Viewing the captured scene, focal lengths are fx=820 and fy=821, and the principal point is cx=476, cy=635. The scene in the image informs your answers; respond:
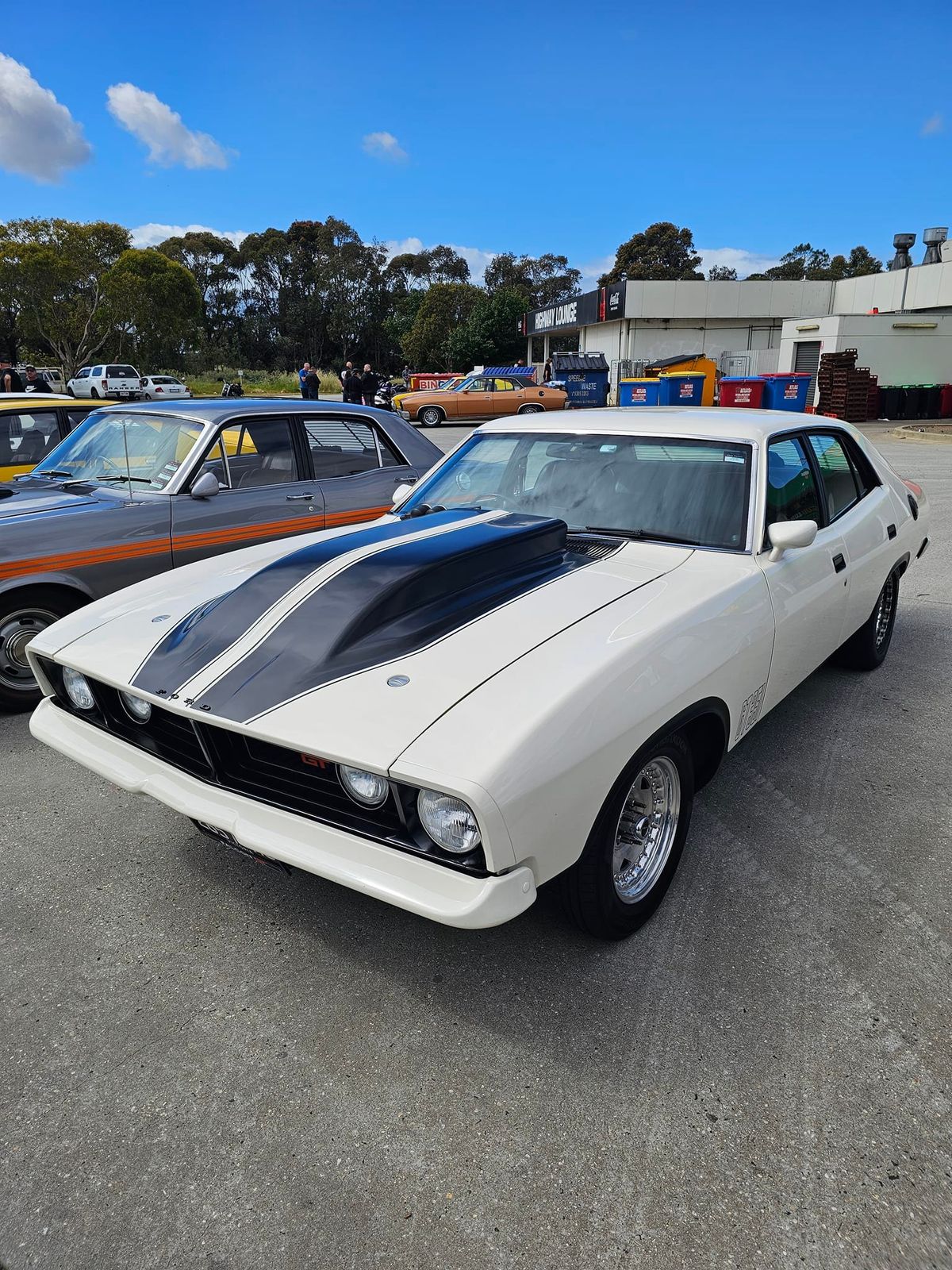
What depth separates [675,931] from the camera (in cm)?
266

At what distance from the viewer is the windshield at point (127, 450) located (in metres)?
5.20

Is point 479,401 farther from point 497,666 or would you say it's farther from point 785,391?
point 497,666

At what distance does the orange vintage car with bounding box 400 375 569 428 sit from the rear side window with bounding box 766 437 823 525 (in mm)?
22565

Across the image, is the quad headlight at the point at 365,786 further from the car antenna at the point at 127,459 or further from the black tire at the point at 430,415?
the black tire at the point at 430,415

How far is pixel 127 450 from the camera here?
535 cm

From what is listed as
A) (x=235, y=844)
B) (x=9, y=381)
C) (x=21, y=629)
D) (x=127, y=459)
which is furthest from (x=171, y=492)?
(x=9, y=381)

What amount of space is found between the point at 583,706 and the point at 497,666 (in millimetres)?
280

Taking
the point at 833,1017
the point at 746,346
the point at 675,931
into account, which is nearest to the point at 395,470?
the point at 675,931

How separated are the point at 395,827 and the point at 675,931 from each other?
3.67 ft

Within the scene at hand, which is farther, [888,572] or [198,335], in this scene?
[198,335]

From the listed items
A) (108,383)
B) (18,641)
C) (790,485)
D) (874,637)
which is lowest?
(874,637)

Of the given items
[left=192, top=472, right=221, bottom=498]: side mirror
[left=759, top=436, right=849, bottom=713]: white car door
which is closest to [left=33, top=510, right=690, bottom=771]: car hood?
[left=759, top=436, right=849, bottom=713]: white car door

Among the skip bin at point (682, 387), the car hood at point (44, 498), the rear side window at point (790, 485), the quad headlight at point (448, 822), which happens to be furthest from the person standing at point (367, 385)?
the quad headlight at point (448, 822)

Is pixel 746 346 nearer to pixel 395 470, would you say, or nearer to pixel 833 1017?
pixel 395 470
